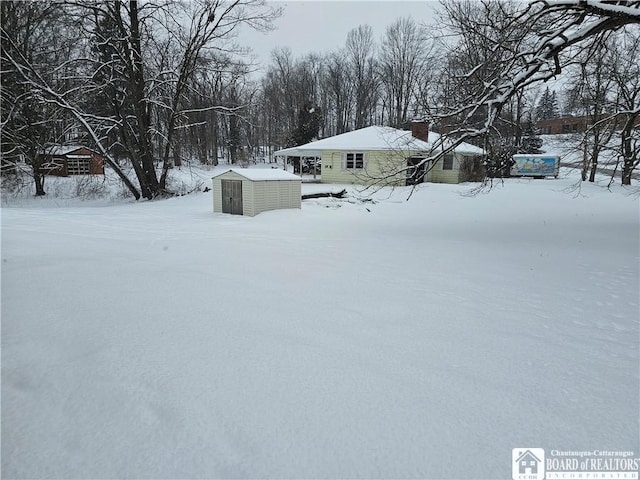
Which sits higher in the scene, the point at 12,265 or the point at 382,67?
the point at 382,67

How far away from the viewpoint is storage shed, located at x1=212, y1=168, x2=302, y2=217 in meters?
14.0

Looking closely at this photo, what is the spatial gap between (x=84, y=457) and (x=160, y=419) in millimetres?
384

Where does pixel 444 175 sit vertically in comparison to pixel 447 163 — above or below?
below

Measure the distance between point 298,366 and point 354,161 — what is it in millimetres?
26264

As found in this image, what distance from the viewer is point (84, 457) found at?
1929mm

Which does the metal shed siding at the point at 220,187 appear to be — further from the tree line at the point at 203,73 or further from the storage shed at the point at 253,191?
the tree line at the point at 203,73

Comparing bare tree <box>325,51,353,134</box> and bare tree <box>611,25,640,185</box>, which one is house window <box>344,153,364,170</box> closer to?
bare tree <box>611,25,640,185</box>

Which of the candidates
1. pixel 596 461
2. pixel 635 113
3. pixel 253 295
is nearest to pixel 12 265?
pixel 253 295

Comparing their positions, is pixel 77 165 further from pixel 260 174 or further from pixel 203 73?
pixel 260 174

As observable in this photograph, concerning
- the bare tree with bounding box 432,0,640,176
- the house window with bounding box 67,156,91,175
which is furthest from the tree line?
the house window with bounding box 67,156,91,175

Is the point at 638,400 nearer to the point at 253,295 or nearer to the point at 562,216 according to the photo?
the point at 253,295

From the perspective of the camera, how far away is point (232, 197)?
47.9ft

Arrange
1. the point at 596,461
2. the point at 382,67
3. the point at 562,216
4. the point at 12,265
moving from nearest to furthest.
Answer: the point at 596,461 < the point at 12,265 < the point at 562,216 < the point at 382,67

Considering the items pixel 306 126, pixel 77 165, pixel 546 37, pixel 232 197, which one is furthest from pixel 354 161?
pixel 77 165
